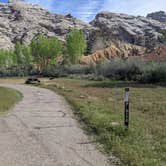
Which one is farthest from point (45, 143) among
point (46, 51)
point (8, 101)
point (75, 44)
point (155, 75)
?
point (46, 51)

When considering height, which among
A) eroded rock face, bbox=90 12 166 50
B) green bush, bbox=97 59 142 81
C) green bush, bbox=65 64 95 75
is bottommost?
green bush, bbox=65 64 95 75

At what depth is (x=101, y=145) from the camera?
36.8ft

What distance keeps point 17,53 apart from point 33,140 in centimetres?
10364

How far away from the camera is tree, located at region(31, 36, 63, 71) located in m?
99.6

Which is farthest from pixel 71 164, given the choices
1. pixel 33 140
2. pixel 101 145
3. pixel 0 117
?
pixel 0 117

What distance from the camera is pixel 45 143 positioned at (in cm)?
1141

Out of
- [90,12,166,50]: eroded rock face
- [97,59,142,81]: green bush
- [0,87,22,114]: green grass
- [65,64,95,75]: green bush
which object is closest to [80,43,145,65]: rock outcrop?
[90,12,166,50]: eroded rock face

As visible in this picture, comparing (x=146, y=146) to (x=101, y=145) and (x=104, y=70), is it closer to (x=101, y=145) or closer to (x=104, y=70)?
(x=101, y=145)

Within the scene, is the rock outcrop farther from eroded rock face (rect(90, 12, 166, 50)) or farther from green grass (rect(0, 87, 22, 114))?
green grass (rect(0, 87, 22, 114))

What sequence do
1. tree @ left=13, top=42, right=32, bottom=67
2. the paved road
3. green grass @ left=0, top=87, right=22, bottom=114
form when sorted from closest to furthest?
the paved road → green grass @ left=0, top=87, right=22, bottom=114 → tree @ left=13, top=42, right=32, bottom=67

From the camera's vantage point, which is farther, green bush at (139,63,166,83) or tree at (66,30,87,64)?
tree at (66,30,87,64)

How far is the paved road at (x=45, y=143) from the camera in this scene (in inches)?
371

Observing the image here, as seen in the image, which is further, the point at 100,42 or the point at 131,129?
the point at 100,42

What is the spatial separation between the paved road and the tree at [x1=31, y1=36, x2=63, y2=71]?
82932 mm
